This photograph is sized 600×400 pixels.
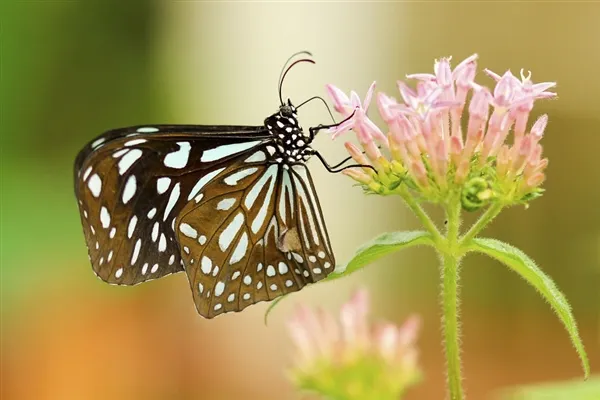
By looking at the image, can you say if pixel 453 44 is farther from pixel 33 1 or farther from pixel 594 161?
pixel 33 1

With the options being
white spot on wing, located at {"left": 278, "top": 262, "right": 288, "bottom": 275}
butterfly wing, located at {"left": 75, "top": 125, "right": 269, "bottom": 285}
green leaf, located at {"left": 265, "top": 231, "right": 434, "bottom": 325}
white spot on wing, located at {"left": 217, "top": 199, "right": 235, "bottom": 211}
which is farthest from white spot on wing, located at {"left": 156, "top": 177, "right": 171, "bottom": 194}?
green leaf, located at {"left": 265, "top": 231, "right": 434, "bottom": 325}

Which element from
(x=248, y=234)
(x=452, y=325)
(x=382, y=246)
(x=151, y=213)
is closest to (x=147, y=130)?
(x=151, y=213)

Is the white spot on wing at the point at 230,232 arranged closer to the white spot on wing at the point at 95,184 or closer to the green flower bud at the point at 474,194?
the white spot on wing at the point at 95,184

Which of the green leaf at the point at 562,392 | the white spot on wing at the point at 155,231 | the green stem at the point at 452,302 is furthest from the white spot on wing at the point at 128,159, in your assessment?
the green leaf at the point at 562,392

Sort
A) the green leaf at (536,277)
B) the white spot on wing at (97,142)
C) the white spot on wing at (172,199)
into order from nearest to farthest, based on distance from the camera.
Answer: the green leaf at (536,277) → the white spot on wing at (97,142) → the white spot on wing at (172,199)

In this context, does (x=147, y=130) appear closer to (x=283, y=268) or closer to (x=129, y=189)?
(x=129, y=189)

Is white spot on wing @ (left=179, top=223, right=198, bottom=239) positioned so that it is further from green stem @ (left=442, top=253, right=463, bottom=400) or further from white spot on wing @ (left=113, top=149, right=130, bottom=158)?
green stem @ (left=442, top=253, right=463, bottom=400)
